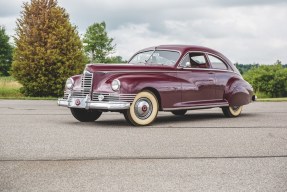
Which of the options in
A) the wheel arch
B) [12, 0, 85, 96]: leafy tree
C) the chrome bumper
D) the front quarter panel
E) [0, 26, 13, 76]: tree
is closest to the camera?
the chrome bumper

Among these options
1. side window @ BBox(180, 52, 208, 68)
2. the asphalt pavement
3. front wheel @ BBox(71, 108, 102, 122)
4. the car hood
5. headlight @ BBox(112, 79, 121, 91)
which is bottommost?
the asphalt pavement

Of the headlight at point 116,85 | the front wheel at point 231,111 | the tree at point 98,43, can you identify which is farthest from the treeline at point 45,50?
the tree at point 98,43

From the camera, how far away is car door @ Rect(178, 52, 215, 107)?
11.1m

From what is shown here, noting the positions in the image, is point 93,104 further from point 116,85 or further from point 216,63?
point 216,63

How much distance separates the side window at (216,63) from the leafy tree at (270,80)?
40210mm

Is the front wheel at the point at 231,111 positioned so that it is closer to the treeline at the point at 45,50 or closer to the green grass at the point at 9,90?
the treeline at the point at 45,50

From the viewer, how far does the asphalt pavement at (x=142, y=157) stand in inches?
195

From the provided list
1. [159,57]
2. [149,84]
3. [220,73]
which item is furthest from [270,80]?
[149,84]

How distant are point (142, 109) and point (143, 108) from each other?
29mm

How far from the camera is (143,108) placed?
10289mm

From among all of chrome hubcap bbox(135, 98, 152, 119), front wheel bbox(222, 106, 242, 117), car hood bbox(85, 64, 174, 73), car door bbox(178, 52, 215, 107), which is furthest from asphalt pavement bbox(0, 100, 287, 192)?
front wheel bbox(222, 106, 242, 117)

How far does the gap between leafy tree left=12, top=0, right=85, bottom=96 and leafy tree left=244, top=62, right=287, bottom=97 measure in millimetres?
27355

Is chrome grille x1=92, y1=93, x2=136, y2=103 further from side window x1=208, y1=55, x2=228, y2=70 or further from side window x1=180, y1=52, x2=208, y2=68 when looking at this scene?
side window x1=208, y1=55, x2=228, y2=70

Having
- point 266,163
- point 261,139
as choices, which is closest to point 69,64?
point 261,139
